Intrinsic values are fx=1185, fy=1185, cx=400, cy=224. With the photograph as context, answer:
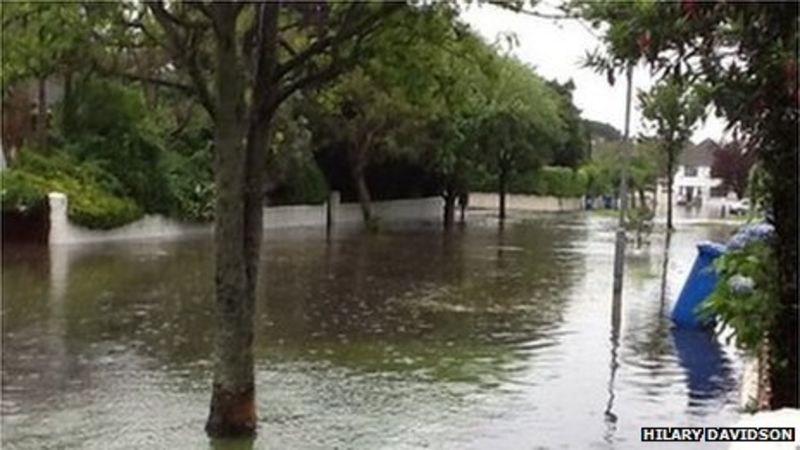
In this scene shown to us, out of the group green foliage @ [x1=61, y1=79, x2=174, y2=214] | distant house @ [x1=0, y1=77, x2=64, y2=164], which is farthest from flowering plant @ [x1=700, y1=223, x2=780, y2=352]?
distant house @ [x1=0, y1=77, x2=64, y2=164]

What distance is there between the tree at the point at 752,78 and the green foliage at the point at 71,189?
78.8 ft

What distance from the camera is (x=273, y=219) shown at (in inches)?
1523

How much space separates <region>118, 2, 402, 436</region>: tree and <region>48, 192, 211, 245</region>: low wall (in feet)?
64.5

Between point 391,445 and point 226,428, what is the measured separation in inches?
47.7

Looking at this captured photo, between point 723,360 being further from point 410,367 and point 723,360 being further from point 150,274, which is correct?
point 150,274

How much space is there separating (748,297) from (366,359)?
6.98m

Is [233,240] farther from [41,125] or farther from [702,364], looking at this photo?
[41,125]

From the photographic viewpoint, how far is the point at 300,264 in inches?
939

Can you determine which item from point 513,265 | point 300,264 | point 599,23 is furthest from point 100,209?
point 599,23

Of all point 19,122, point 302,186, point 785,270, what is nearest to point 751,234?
point 785,270

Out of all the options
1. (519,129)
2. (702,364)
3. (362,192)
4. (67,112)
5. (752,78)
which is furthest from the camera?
(519,129)

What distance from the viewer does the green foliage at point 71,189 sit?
27.1m

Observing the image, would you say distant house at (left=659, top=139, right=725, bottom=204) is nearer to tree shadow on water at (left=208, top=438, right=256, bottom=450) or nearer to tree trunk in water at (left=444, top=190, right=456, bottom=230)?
tree trunk in water at (left=444, top=190, right=456, bottom=230)

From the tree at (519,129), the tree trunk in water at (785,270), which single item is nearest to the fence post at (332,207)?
the tree at (519,129)
